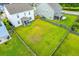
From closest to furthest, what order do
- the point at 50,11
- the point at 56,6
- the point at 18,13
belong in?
the point at 18,13 < the point at 50,11 < the point at 56,6

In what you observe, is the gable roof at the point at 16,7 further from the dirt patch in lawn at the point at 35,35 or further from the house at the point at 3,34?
the dirt patch in lawn at the point at 35,35

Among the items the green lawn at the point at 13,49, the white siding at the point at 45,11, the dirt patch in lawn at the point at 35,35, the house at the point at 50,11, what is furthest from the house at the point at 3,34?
the white siding at the point at 45,11

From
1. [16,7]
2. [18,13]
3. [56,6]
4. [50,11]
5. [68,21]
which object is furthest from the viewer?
[56,6]

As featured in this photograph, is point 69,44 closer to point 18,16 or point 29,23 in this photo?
point 29,23

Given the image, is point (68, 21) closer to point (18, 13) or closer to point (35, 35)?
point (35, 35)

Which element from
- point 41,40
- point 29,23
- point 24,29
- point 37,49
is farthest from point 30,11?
point 37,49

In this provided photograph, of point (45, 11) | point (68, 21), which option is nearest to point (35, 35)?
point (45, 11)
